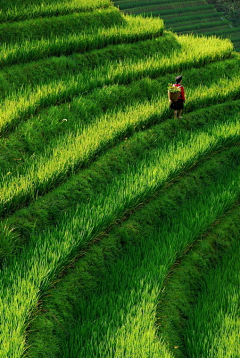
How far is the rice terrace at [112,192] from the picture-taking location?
3354 millimetres

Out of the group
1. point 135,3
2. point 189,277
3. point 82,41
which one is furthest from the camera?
point 135,3

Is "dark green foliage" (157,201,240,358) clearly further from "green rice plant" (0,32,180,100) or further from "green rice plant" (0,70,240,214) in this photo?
"green rice plant" (0,32,180,100)

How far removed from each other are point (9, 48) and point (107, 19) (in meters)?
2.30

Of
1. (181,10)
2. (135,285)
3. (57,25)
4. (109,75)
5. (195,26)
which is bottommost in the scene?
(135,285)

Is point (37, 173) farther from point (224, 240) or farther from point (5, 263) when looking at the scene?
point (224, 240)

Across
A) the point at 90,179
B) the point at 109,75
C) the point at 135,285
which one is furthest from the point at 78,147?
the point at 109,75

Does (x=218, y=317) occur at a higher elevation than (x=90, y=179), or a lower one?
lower

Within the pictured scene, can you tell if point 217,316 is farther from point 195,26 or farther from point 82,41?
point 195,26

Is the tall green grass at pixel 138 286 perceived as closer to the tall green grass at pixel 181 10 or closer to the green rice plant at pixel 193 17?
the green rice plant at pixel 193 17

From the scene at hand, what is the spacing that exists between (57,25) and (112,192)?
4194mm

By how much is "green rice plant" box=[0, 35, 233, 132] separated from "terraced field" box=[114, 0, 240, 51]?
888 cm

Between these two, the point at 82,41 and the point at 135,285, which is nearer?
the point at 135,285

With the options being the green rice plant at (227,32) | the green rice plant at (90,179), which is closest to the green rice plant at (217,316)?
the green rice plant at (90,179)

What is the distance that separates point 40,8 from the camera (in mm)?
7738
